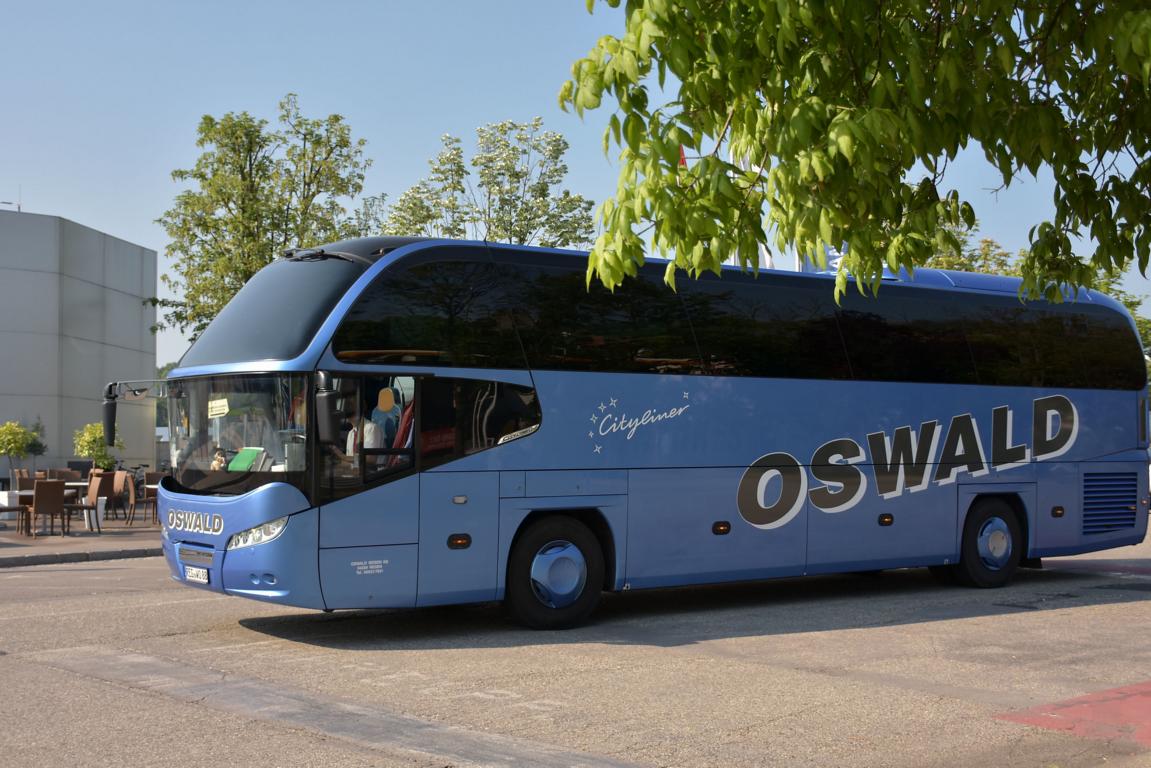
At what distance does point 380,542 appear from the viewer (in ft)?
→ 35.5

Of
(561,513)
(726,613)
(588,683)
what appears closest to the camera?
(588,683)

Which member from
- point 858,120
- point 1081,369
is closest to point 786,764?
point 858,120

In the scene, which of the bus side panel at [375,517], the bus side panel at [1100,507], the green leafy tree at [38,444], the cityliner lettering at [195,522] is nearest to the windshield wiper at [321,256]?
the bus side panel at [375,517]

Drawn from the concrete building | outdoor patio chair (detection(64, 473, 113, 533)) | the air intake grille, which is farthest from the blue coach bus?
the concrete building

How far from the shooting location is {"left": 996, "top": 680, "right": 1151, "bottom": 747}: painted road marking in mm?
7809

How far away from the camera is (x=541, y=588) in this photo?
38.7 feet

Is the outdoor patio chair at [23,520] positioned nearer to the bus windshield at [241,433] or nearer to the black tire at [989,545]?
the bus windshield at [241,433]

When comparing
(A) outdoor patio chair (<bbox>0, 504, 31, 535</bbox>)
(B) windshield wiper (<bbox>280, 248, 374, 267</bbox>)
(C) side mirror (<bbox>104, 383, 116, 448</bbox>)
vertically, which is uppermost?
(B) windshield wiper (<bbox>280, 248, 374, 267</bbox>)

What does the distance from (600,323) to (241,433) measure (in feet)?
11.7

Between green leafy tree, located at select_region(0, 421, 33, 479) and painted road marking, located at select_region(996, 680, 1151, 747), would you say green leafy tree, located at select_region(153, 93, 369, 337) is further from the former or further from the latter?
painted road marking, located at select_region(996, 680, 1151, 747)

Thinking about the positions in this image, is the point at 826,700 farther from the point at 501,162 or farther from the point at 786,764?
the point at 501,162

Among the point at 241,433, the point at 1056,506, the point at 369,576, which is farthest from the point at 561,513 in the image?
the point at 1056,506

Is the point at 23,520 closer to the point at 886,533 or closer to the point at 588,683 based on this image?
the point at 886,533

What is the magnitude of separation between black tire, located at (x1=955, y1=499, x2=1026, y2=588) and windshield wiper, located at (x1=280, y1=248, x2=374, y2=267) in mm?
8414
